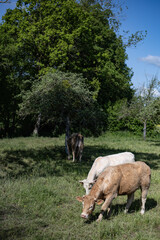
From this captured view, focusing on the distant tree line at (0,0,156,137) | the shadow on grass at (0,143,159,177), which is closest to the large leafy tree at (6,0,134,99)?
the distant tree line at (0,0,156,137)

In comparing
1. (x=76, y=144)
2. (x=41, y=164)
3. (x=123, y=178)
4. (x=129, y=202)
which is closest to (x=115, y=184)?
(x=123, y=178)

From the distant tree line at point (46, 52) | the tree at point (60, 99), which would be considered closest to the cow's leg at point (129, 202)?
the tree at point (60, 99)

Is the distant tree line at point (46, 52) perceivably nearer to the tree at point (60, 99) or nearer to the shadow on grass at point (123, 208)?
the tree at point (60, 99)

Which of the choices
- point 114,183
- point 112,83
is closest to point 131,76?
point 112,83

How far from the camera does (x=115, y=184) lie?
6.59 meters

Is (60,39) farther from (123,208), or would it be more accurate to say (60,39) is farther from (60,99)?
(123,208)

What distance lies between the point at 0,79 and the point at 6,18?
268 inches

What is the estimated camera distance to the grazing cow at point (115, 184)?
6.18 m

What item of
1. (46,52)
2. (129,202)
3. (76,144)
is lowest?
(129,202)

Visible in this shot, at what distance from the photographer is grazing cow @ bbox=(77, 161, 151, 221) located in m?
6.18

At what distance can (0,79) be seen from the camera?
2777 cm

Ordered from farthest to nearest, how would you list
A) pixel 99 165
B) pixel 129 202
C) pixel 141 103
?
pixel 141 103, pixel 99 165, pixel 129 202

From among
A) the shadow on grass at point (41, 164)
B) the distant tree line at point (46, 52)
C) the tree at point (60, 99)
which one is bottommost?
the shadow on grass at point (41, 164)

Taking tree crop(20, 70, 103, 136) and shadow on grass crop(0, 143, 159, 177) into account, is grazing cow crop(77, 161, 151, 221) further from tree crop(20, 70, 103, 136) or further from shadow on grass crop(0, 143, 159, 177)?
tree crop(20, 70, 103, 136)
